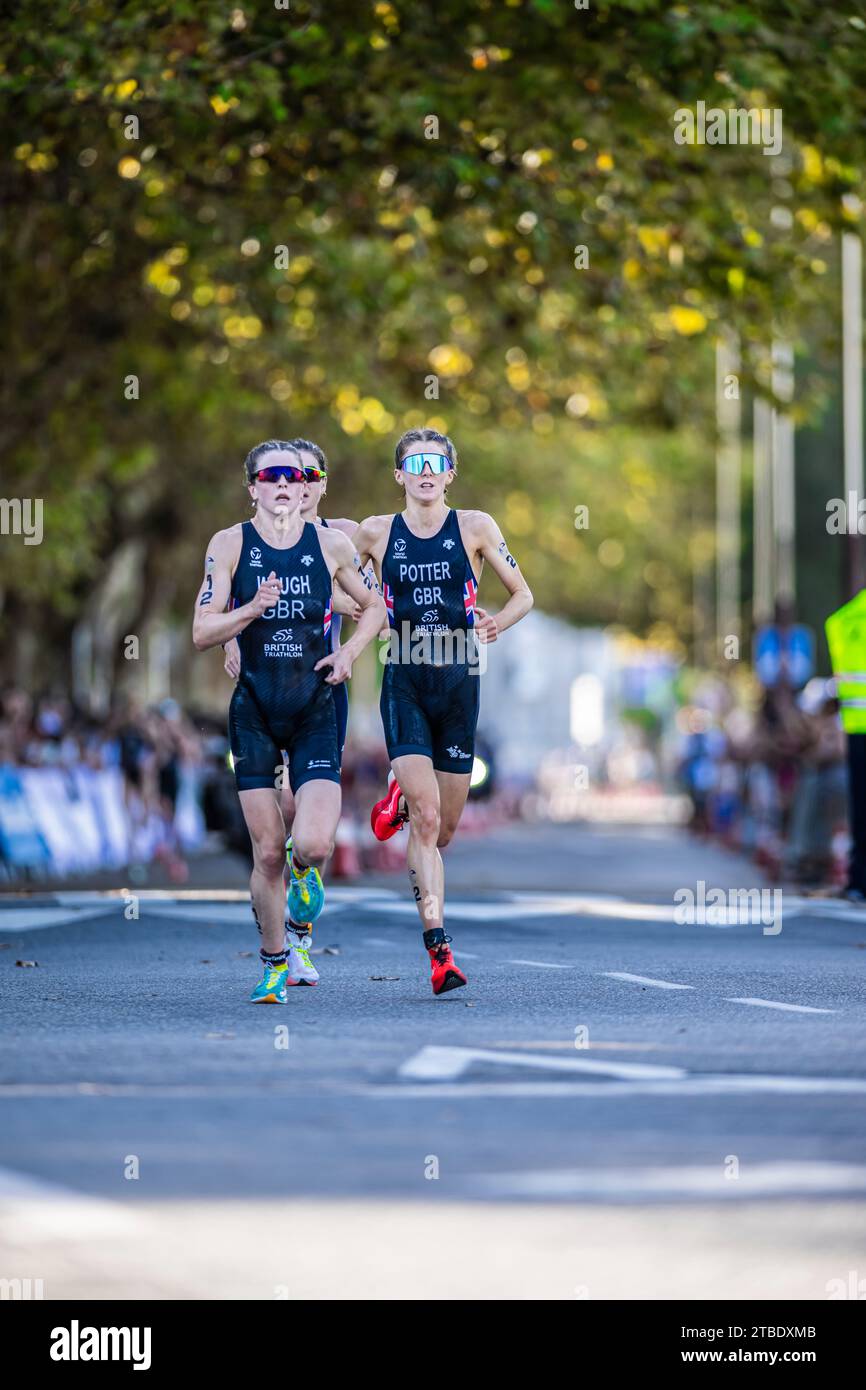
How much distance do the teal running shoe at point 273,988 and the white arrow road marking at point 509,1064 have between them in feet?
5.75

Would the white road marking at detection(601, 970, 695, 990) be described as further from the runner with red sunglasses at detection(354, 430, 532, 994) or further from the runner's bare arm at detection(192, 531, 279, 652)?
the runner's bare arm at detection(192, 531, 279, 652)

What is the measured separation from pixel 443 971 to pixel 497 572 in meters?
1.58

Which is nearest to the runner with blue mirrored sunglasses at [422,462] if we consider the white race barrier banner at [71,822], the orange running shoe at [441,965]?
the orange running shoe at [441,965]

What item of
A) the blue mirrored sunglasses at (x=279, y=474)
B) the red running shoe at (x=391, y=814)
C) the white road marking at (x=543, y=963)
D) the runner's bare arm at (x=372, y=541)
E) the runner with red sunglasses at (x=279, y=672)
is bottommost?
the white road marking at (x=543, y=963)

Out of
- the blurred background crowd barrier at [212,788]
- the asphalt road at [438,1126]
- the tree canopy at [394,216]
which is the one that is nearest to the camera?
the asphalt road at [438,1126]

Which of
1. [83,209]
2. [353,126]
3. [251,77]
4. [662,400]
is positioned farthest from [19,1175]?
[662,400]

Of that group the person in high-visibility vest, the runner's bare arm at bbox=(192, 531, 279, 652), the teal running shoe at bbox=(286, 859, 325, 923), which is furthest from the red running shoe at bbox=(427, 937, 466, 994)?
the person in high-visibility vest

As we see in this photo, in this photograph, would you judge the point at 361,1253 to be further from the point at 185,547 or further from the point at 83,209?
the point at 185,547

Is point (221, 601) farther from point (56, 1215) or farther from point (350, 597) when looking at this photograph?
point (56, 1215)

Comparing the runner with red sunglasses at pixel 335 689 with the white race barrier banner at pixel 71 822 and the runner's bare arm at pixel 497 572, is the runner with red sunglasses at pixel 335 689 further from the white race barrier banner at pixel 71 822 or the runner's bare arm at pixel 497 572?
the white race barrier banner at pixel 71 822

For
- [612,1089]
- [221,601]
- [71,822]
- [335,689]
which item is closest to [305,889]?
[335,689]

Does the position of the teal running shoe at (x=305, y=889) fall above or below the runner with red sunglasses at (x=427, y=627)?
below

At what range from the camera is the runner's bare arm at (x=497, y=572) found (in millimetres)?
11443
